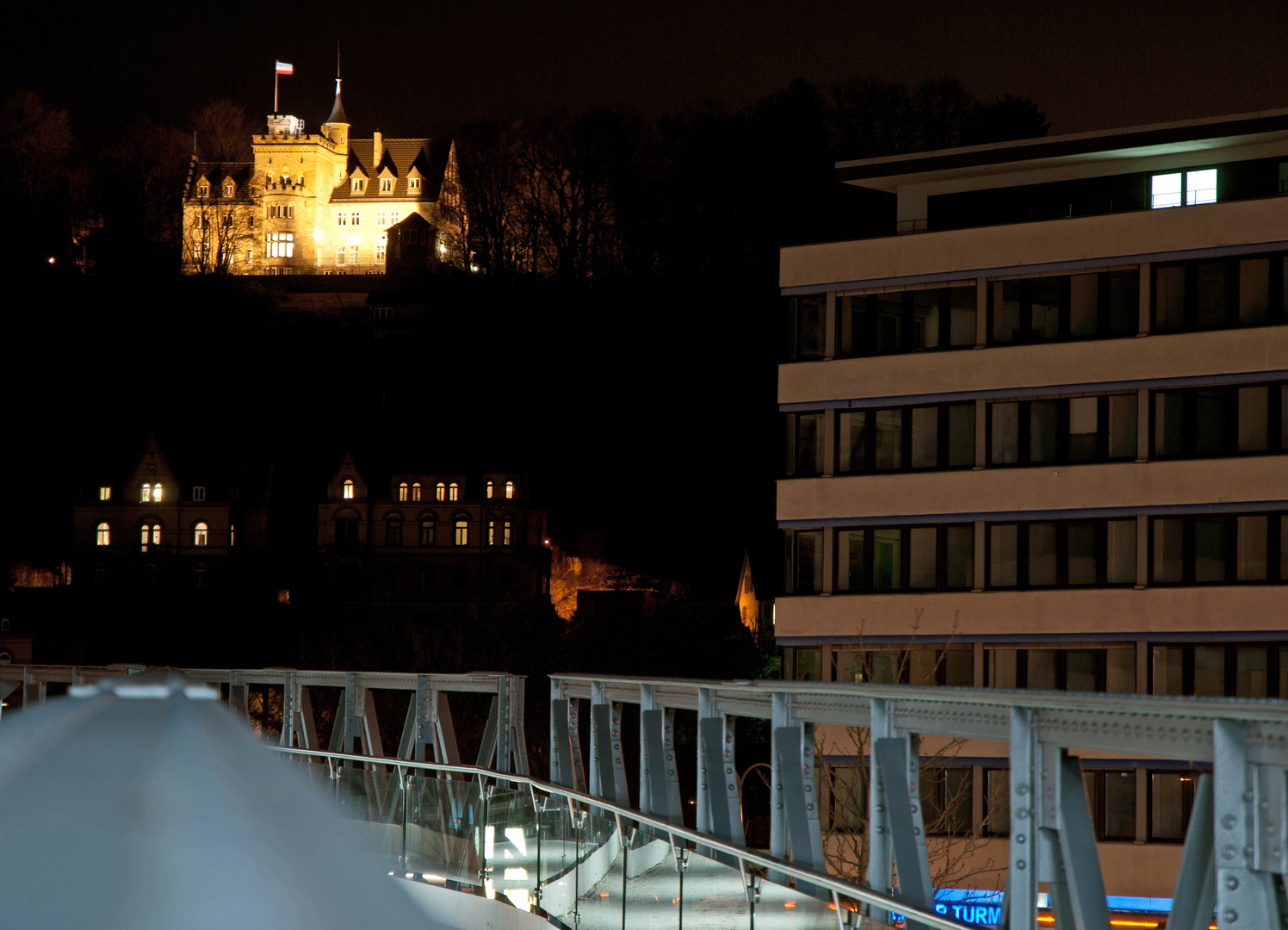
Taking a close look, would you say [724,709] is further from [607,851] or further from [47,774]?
[47,774]

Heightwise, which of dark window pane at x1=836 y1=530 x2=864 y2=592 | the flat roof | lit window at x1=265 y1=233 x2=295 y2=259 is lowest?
dark window pane at x1=836 y1=530 x2=864 y2=592

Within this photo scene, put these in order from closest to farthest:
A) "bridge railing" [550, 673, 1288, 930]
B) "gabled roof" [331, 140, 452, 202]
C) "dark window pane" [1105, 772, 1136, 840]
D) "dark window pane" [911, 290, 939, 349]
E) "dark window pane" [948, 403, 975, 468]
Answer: "bridge railing" [550, 673, 1288, 930]
"dark window pane" [1105, 772, 1136, 840]
"dark window pane" [948, 403, 975, 468]
"dark window pane" [911, 290, 939, 349]
"gabled roof" [331, 140, 452, 202]

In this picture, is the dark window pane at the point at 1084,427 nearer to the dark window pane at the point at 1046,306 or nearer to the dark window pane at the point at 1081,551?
the dark window pane at the point at 1081,551

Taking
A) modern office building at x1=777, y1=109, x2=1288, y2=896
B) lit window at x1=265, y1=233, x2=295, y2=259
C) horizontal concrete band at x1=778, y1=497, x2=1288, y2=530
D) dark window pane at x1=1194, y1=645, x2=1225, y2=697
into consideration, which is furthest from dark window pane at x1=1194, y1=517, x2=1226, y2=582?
lit window at x1=265, y1=233, x2=295, y2=259

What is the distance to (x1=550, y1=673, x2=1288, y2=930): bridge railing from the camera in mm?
4801

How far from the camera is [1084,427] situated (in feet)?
128

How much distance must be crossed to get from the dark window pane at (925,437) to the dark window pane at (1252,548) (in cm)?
695

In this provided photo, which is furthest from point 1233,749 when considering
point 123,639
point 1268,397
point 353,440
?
point 353,440

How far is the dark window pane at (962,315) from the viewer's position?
40.2 meters

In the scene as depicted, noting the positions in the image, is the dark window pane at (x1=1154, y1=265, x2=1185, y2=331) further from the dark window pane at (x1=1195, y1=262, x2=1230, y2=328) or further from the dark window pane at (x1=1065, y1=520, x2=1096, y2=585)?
the dark window pane at (x1=1065, y1=520, x2=1096, y2=585)

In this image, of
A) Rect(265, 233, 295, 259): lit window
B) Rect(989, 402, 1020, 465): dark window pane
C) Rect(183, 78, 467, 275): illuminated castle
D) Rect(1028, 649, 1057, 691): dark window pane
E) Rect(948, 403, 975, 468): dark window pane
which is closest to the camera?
Rect(1028, 649, 1057, 691): dark window pane

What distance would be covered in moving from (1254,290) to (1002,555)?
314 inches

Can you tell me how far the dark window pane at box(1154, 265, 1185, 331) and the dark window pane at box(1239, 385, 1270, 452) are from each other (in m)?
2.07

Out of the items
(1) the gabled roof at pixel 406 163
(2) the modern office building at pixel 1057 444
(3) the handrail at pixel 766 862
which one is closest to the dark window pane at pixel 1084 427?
(2) the modern office building at pixel 1057 444
